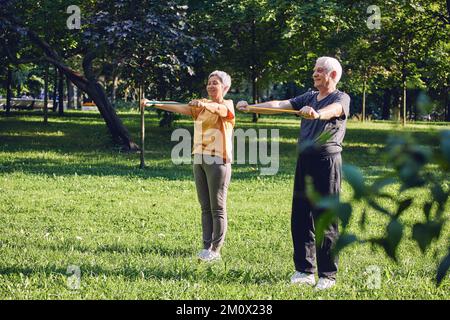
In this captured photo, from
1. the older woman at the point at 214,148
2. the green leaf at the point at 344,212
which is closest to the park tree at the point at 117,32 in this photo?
Result: the older woman at the point at 214,148

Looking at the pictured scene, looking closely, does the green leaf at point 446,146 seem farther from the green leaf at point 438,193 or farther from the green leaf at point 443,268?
the green leaf at point 443,268

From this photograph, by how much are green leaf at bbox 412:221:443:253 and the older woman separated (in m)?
5.06

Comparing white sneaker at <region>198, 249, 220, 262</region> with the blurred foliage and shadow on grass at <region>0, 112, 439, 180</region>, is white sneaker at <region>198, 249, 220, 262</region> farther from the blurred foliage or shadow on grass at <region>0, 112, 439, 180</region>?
the blurred foliage

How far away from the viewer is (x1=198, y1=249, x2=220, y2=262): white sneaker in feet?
21.9

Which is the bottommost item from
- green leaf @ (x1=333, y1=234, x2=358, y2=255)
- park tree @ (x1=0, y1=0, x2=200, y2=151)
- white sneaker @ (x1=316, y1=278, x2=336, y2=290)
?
white sneaker @ (x1=316, y1=278, x2=336, y2=290)

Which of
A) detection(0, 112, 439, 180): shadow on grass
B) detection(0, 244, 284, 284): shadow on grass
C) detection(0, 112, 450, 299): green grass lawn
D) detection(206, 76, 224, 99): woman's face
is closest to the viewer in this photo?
detection(0, 112, 450, 299): green grass lawn

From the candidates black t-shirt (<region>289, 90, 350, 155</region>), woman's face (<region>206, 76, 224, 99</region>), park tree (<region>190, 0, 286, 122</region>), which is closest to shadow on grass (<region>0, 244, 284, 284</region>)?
black t-shirt (<region>289, 90, 350, 155</region>)

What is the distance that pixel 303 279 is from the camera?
5.87 metres

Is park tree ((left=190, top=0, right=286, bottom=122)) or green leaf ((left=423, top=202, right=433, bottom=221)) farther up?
park tree ((left=190, top=0, right=286, bottom=122))

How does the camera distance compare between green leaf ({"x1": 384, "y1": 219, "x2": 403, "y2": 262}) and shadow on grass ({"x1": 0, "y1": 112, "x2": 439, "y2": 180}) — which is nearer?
green leaf ({"x1": 384, "y1": 219, "x2": 403, "y2": 262})

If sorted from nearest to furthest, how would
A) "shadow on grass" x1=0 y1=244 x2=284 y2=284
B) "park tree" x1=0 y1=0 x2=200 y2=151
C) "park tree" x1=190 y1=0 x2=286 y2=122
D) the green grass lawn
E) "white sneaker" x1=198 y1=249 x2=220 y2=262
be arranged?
1. the green grass lawn
2. "shadow on grass" x1=0 y1=244 x2=284 y2=284
3. "white sneaker" x1=198 y1=249 x2=220 y2=262
4. "park tree" x1=0 y1=0 x2=200 y2=151
5. "park tree" x1=190 y1=0 x2=286 y2=122

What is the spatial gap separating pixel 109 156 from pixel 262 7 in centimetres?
633

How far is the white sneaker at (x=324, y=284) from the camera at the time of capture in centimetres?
567

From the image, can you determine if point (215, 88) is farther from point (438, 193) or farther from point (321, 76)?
point (438, 193)
